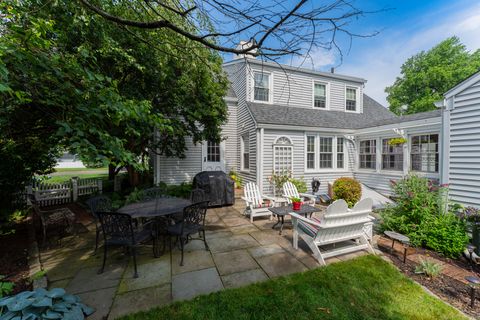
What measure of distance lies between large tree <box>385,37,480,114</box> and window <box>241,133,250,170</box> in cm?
2217

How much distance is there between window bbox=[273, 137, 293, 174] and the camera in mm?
8195

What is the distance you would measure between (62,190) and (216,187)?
664 centimetres

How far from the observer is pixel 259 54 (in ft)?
6.33

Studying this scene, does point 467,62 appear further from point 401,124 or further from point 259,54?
point 259,54

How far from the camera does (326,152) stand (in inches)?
356

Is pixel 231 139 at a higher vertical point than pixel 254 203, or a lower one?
higher

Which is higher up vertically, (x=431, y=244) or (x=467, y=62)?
(x=467, y=62)

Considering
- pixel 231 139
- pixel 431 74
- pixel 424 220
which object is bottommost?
pixel 424 220

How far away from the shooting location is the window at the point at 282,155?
26.9ft

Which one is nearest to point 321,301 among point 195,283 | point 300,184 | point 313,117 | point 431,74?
point 195,283

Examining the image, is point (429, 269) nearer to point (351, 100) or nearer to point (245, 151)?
point (245, 151)

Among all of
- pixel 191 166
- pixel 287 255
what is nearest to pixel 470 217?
pixel 287 255

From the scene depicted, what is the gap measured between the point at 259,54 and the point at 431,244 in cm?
500

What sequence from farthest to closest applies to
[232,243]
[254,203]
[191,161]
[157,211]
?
[191,161]
[254,203]
[232,243]
[157,211]
